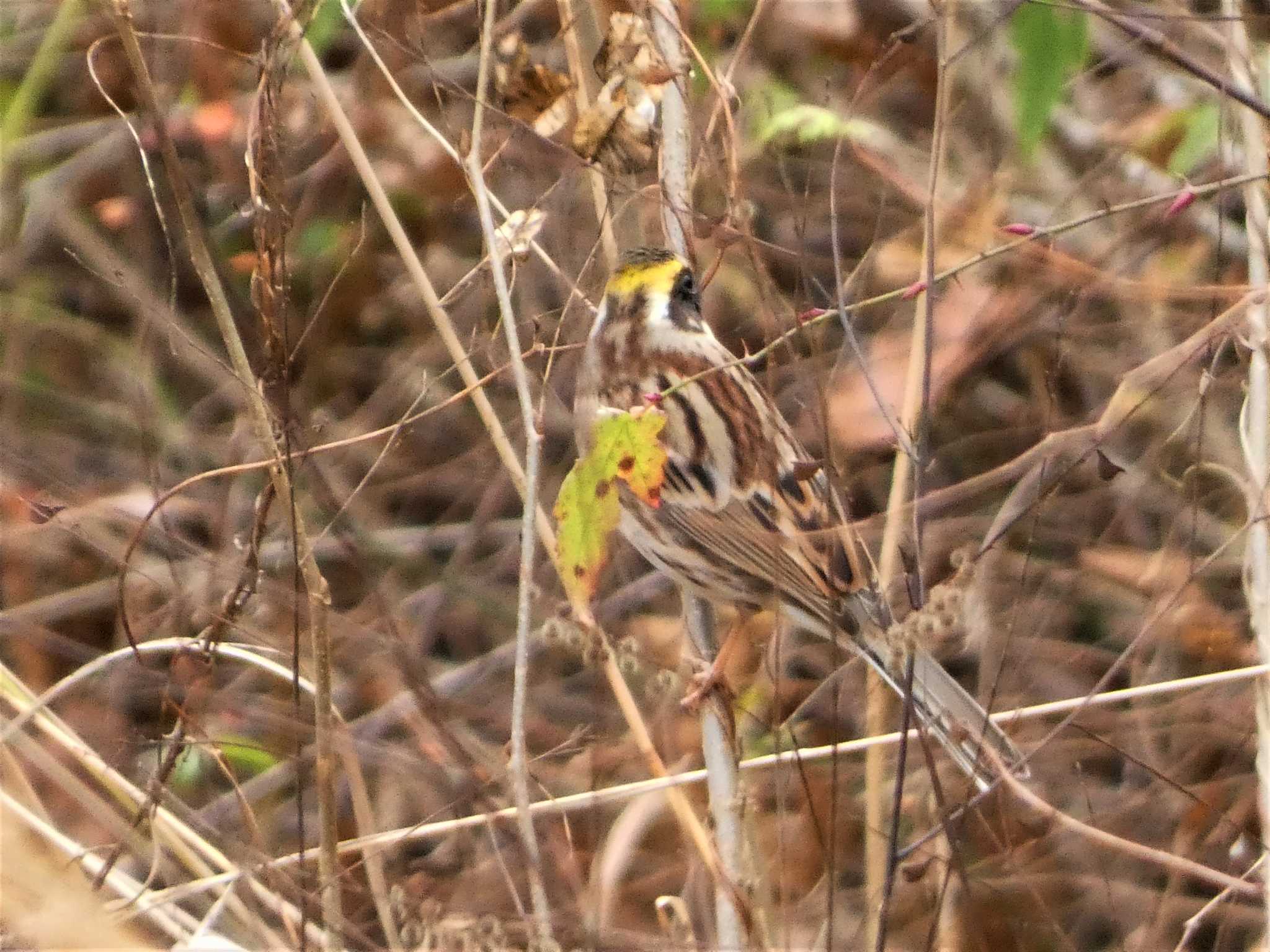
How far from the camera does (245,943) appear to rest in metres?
2.35

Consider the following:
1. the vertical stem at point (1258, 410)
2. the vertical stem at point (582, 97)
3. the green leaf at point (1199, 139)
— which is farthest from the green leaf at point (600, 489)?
the green leaf at point (1199, 139)

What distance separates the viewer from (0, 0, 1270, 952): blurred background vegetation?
7.68 ft

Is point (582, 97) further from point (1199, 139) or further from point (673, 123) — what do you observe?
point (1199, 139)

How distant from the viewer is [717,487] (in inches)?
111

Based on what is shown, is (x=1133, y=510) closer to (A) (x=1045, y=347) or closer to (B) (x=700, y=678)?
(A) (x=1045, y=347)

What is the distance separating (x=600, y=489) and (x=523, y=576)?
0.14 m

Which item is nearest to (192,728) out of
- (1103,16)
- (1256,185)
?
(1103,16)

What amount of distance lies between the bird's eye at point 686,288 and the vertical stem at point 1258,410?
0.89 metres

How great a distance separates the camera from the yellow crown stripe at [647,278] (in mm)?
2463

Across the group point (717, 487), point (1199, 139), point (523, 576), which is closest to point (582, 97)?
point (717, 487)

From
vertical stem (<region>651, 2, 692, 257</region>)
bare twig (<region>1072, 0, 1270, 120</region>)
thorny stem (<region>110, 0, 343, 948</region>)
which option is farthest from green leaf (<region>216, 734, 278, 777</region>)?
bare twig (<region>1072, 0, 1270, 120</region>)

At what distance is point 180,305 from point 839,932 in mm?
2571

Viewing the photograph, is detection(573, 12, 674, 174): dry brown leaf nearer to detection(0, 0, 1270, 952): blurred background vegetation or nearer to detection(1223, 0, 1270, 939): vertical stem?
detection(0, 0, 1270, 952): blurred background vegetation

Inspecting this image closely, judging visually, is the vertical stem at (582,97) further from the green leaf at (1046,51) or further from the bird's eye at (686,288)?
the green leaf at (1046,51)
